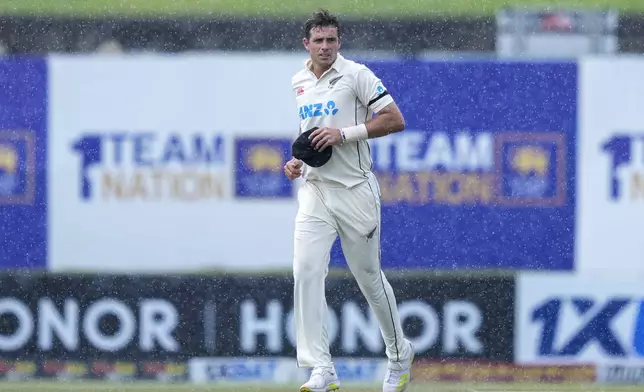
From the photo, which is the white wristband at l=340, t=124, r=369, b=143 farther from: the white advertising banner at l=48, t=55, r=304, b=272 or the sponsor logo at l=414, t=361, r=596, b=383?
the sponsor logo at l=414, t=361, r=596, b=383

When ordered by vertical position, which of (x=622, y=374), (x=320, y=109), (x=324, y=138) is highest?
(x=320, y=109)

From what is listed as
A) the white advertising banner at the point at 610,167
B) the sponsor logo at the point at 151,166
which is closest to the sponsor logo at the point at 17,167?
the sponsor logo at the point at 151,166

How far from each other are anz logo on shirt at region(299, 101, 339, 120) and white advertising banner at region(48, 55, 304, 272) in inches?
76.3

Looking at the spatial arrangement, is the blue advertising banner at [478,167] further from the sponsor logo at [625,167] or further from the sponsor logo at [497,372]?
the sponsor logo at [497,372]

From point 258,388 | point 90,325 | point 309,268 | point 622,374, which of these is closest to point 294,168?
point 309,268

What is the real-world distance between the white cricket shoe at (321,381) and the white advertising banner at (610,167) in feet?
8.03

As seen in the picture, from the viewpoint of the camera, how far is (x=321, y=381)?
506cm

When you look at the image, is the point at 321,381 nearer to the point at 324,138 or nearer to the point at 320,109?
the point at 324,138

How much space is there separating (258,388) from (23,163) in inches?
62.9

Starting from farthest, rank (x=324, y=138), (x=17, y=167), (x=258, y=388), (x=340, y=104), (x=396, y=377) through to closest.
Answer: (x=17, y=167) < (x=258, y=388) < (x=396, y=377) < (x=340, y=104) < (x=324, y=138)

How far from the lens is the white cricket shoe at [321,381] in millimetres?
5043

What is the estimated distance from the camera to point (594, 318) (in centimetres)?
719

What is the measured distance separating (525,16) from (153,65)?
183 centimetres

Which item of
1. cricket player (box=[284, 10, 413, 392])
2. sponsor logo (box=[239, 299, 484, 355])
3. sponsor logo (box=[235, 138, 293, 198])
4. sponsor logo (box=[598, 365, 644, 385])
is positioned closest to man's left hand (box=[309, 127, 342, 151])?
cricket player (box=[284, 10, 413, 392])
